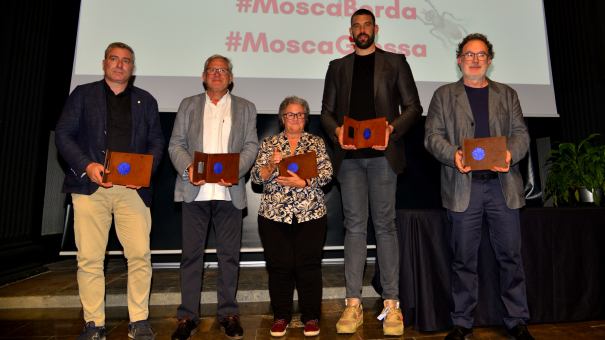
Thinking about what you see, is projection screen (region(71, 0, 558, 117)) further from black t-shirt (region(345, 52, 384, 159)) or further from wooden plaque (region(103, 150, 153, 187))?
wooden plaque (region(103, 150, 153, 187))

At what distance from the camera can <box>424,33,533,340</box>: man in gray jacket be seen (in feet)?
6.85

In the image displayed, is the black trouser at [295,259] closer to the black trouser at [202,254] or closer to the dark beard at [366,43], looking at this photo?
the black trouser at [202,254]

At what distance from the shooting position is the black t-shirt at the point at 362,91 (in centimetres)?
232

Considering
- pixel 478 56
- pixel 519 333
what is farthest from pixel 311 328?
pixel 478 56

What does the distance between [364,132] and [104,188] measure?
1.62 meters

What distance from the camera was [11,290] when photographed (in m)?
2.96

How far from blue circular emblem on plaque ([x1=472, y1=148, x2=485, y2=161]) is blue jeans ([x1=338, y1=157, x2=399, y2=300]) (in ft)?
1.61

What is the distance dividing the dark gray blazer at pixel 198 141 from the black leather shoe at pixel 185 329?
759 mm

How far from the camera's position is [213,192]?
7.36 ft

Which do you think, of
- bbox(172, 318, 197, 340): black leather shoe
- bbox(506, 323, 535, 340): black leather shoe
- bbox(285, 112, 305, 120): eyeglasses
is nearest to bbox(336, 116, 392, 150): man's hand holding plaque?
bbox(285, 112, 305, 120): eyeglasses

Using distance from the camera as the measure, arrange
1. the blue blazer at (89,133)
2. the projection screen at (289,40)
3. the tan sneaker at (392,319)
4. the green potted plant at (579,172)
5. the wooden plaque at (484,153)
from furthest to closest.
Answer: the projection screen at (289,40) < the green potted plant at (579,172) < the tan sneaker at (392,319) < the blue blazer at (89,133) < the wooden plaque at (484,153)

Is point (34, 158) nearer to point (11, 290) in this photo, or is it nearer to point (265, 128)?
point (11, 290)

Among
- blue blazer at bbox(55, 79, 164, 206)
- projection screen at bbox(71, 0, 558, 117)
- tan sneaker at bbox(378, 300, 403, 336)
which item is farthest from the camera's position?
projection screen at bbox(71, 0, 558, 117)

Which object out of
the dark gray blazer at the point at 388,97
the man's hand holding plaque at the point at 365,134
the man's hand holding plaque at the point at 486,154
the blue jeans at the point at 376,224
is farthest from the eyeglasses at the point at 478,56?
the blue jeans at the point at 376,224
